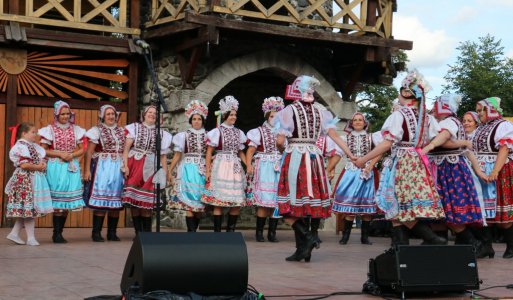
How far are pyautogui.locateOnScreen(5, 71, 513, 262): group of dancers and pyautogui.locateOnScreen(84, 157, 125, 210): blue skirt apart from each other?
0.04 feet

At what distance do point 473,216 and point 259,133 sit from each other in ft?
11.8

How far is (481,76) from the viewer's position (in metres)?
31.3

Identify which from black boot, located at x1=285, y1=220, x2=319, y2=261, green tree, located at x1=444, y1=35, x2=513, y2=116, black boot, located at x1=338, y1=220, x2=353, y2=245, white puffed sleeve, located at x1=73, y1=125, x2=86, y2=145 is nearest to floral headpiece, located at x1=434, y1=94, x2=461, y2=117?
black boot, located at x1=285, y1=220, x2=319, y2=261

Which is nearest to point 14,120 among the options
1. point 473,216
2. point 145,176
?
point 145,176

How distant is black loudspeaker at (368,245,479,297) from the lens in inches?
205

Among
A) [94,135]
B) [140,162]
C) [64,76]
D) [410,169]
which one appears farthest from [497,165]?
[64,76]

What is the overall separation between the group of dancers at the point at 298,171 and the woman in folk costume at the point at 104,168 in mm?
13

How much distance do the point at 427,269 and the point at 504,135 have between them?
3.48 meters

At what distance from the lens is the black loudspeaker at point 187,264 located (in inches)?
173

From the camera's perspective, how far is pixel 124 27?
42.0ft

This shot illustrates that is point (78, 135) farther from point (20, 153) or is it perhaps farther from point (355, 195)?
point (355, 195)

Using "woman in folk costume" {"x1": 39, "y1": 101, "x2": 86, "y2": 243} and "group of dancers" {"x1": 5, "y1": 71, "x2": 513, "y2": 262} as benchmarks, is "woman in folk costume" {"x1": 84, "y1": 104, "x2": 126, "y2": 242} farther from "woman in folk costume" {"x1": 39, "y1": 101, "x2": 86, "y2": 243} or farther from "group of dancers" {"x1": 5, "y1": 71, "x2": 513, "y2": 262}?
"woman in folk costume" {"x1": 39, "y1": 101, "x2": 86, "y2": 243}

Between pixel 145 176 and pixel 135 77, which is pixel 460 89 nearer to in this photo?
pixel 135 77

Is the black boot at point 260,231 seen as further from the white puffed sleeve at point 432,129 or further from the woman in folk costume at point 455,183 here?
the white puffed sleeve at point 432,129
